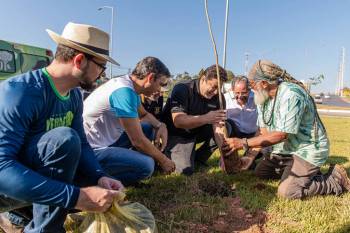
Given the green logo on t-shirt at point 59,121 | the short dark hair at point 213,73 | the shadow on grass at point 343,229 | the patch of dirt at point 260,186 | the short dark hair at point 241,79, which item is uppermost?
the short dark hair at point 213,73

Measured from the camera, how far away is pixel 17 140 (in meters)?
1.80

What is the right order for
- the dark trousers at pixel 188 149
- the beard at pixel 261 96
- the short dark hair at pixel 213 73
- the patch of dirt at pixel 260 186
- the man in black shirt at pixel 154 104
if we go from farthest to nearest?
the man in black shirt at pixel 154 104 < the dark trousers at pixel 188 149 < the short dark hair at pixel 213 73 < the patch of dirt at pixel 260 186 < the beard at pixel 261 96

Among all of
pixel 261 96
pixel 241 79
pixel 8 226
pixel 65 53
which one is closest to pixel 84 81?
pixel 65 53

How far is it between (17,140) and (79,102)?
2.33 ft

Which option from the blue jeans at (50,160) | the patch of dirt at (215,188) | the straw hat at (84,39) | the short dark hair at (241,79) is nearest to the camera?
the blue jeans at (50,160)

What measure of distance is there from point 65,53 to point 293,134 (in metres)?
2.58

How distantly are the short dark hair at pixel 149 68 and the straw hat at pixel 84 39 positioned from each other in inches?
41.4

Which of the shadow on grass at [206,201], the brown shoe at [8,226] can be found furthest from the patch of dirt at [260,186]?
the brown shoe at [8,226]

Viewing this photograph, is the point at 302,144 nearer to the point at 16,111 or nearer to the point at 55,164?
the point at 55,164

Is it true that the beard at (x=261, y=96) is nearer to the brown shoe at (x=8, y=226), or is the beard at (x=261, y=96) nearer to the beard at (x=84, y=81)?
the beard at (x=84, y=81)

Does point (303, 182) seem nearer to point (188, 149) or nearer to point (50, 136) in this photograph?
point (188, 149)

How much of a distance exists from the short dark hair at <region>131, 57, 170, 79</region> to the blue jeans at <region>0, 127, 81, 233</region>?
1.38 m

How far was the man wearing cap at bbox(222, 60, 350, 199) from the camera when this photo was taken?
3.42 meters

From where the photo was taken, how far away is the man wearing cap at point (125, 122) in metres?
3.05
